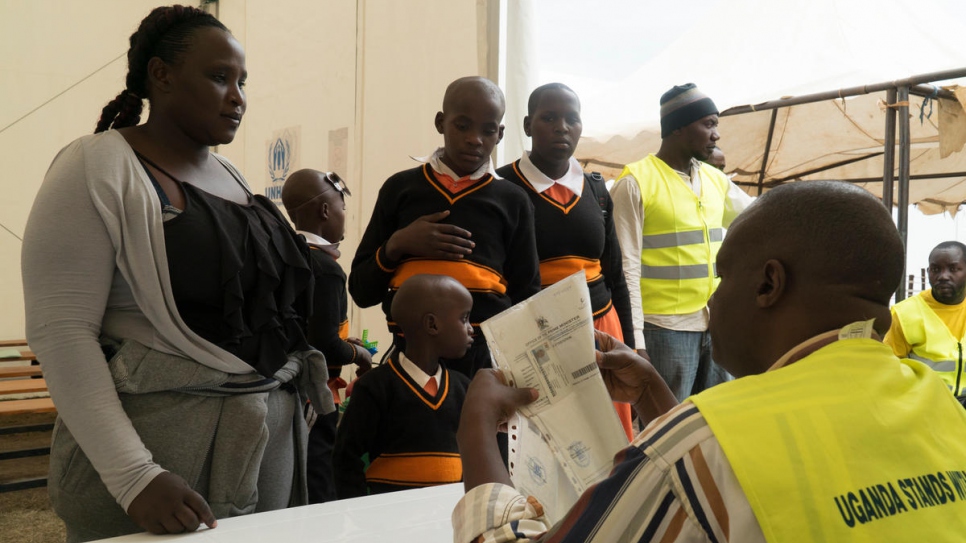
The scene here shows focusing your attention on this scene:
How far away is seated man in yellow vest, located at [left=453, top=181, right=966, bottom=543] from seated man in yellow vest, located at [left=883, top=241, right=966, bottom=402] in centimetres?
429

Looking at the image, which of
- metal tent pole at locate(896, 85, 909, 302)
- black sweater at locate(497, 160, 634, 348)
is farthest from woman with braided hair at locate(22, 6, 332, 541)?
metal tent pole at locate(896, 85, 909, 302)

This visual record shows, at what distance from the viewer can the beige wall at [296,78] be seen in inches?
193

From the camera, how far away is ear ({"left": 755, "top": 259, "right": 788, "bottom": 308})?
2.86 feet

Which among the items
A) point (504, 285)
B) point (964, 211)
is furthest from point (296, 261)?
point (964, 211)

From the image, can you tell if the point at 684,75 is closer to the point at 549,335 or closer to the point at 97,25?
the point at 549,335

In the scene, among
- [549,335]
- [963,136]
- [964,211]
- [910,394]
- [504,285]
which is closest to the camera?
[910,394]

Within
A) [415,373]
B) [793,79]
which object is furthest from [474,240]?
[793,79]

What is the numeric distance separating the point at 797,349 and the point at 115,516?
46.8 inches

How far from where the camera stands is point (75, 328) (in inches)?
52.8

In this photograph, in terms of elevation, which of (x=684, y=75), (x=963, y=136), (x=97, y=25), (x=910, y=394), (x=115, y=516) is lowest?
(x=115, y=516)

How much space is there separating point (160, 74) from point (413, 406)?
3.53 ft

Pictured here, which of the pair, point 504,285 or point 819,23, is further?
point 819,23

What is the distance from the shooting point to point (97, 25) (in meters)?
8.28

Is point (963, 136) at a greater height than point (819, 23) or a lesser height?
lesser
